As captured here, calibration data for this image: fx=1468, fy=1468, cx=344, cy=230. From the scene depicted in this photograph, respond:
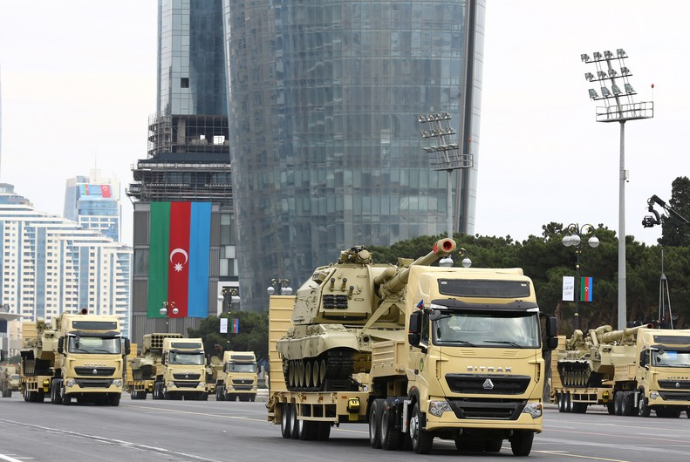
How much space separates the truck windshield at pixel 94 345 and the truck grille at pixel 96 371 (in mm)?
635

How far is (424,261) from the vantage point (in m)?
29.8

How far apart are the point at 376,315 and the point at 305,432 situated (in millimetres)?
3200

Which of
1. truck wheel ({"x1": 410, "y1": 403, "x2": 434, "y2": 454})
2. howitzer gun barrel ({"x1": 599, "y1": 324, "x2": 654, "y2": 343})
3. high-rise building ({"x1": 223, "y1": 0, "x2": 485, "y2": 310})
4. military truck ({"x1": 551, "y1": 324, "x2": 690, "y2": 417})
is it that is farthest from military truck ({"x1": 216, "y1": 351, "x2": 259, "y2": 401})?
high-rise building ({"x1": 223, "y1": 0, "x2": 485, "y2": 310})

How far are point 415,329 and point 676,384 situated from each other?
27512mm

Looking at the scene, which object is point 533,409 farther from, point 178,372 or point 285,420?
point 178,372

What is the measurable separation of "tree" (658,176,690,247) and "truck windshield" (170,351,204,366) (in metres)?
37.4

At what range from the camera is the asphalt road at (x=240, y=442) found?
998 inches

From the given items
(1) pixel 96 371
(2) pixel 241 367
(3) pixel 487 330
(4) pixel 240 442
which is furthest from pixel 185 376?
(3) pixel 487 330

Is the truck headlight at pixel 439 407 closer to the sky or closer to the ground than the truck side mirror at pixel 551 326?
closer to the ground

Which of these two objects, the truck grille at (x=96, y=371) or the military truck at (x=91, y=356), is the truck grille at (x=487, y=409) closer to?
the military truck at (x=91, y=356)

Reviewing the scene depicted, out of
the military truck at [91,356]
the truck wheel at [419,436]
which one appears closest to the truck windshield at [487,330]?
the truck wheel at [419,436]

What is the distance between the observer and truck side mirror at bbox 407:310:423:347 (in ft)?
86.4

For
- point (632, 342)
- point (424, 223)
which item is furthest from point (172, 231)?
point (632, 342)

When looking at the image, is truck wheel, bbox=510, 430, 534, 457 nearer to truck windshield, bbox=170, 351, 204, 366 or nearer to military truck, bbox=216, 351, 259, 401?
truck windshield, bbox=170, 351, 204, 366
